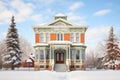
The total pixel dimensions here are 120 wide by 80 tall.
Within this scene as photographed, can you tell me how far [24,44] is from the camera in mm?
78875

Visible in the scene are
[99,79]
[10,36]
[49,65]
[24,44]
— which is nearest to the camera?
[99,79]

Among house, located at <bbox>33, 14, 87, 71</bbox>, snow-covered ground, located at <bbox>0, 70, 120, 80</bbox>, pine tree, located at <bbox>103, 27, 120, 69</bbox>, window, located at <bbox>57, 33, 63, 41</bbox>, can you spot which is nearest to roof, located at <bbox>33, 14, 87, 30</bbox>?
house, located at <bbox>33, 14, 87, 71</bbox>

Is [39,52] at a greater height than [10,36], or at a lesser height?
lesser

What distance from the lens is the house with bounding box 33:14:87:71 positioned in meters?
40.2

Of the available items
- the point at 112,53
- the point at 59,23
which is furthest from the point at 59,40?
the point at 112,53

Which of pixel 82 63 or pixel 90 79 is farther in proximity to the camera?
pixel 82 63

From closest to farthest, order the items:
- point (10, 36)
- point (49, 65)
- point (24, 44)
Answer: point (49, 65) < point (10, 36) < point (24, 44)

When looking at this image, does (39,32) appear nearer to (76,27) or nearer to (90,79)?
(76,27)

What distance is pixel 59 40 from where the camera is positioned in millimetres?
40812

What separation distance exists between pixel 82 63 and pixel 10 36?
47.1 ft

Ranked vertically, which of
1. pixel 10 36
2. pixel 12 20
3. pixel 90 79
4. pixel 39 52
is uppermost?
pixel 12 20

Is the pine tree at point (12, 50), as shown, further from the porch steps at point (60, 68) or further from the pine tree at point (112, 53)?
the pine tree at point (112, 53)

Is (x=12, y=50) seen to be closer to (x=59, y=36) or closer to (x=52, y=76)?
(x=59, y=36)

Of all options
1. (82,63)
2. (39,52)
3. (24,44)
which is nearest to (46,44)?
(39,52)
